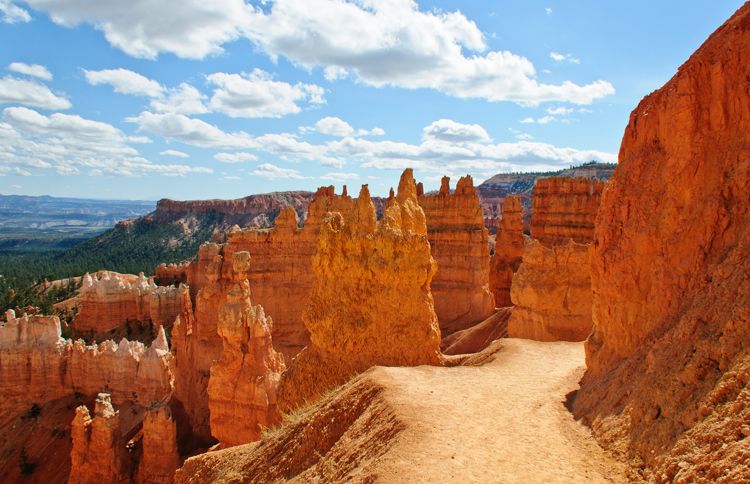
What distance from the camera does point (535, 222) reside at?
29.6 metres

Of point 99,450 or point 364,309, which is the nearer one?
point 364,309

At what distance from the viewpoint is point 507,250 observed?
31641mm

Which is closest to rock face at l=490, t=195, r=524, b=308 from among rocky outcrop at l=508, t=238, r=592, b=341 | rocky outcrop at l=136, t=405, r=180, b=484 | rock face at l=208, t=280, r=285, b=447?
rocky outcrop at l=508, t=238, r=592, b=341

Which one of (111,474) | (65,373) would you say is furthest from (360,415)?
(65,373)

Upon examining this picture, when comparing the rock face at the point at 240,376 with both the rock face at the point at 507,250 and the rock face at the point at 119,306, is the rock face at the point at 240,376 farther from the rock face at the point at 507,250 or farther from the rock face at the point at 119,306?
the rock face at the point at 119,306

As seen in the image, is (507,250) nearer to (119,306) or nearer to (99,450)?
(99,450)

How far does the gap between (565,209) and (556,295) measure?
10577 millimetres

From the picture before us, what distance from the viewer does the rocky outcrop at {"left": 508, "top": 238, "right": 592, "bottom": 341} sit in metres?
18.4

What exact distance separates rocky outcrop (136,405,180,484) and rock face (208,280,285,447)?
2.40m

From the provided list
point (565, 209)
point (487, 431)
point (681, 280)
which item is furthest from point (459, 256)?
point (487, 431)

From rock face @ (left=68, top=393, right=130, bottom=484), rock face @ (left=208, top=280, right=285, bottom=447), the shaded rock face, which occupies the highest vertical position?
the shaded rock face

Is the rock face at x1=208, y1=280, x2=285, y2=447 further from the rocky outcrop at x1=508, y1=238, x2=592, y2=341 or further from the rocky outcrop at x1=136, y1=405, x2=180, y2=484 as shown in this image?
the rocky outcrop at x1=508, y1=238, x2=592, y2=341

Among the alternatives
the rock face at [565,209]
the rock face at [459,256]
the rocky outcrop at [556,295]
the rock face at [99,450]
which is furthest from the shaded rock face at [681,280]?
the rock face at [565,209]

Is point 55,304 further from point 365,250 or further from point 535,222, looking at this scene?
point 365,250
